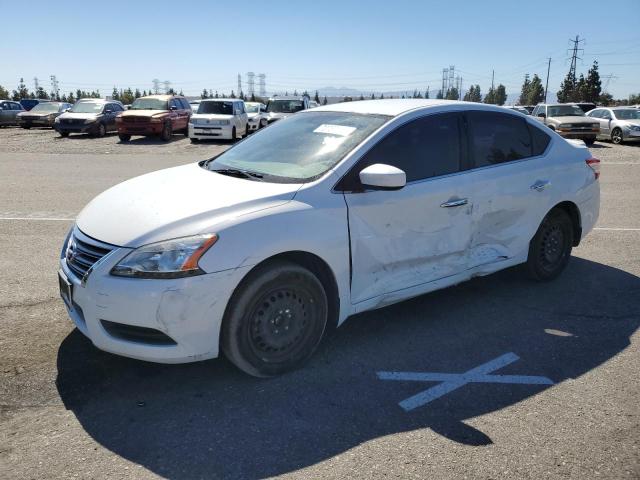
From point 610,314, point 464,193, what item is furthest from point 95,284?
point 610,314

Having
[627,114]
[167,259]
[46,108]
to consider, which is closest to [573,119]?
[627,114]

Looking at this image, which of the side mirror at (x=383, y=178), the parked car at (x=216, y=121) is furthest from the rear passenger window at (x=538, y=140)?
the parked car at (x=216, y=121)

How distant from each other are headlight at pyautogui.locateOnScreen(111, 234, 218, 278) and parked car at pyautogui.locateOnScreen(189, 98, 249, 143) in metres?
20.3

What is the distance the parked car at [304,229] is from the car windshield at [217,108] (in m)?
19.1

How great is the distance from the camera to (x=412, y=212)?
160 inches

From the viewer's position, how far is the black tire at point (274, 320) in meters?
3.35

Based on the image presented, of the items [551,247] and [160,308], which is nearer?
[160,308]

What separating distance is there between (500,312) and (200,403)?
105 inches

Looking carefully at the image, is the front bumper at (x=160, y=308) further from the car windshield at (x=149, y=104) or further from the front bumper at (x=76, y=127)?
the front bumper at (x=76, y=127)

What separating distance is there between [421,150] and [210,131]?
64.2ft

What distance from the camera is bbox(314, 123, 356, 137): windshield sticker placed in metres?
4.17

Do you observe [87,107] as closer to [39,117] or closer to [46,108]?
[39,117]

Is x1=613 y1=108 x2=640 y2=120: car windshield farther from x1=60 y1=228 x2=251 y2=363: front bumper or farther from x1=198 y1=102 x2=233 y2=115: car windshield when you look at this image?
x1=60 y1=228 x2=251 y2=363: front bumper

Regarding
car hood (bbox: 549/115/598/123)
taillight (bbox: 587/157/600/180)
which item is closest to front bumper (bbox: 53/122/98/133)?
car hood (bbox: 549/115/598/123)
